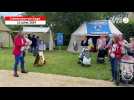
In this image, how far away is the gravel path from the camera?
1045 centimetres

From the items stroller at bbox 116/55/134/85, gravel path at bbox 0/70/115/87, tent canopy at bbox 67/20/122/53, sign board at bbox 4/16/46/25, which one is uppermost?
sign board at bbox 4/16/46/25

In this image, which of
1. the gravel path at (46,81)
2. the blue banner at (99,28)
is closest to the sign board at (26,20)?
the blue banner at (99,28)

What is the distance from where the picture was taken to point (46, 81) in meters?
11.1

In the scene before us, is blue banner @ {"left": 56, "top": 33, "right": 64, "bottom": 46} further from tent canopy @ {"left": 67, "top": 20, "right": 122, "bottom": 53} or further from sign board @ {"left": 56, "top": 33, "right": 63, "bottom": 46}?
tent canopy @ {"left": 67, "top": 20, "right": 122, "bottom": 53}

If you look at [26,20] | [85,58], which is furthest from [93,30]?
[85,58]

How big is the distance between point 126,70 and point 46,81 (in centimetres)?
220

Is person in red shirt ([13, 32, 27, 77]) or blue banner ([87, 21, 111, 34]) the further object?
blue banner ([87, 21, 111, 34])

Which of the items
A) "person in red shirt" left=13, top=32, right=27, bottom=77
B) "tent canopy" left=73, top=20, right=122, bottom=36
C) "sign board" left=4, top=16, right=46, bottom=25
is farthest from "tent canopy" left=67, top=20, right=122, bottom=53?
"person in red shirt" left=13, top=32, right=27, bottom=77

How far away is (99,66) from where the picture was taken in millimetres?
15008

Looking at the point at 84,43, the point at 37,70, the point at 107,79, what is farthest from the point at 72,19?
the point at 107,79

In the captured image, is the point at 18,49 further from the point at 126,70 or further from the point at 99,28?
the point at 99,28

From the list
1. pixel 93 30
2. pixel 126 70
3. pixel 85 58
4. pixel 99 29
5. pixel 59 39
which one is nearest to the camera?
pixel 126 70

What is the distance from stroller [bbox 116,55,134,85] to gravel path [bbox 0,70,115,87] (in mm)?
343
